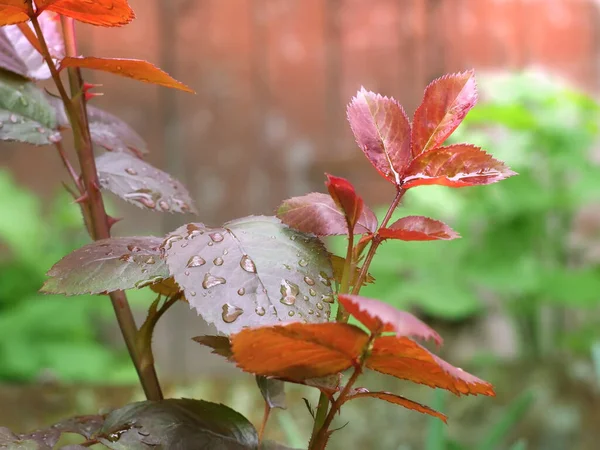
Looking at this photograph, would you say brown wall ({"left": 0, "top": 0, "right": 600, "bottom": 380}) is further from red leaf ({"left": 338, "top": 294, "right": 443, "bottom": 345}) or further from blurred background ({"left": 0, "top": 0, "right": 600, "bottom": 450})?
red leaf ({"left": 338, "top": 294, "right": 443, "bottom": 345})

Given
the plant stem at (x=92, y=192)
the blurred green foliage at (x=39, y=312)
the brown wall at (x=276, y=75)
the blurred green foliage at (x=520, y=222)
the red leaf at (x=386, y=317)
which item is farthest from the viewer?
the brown wall at (x=276, y=75)

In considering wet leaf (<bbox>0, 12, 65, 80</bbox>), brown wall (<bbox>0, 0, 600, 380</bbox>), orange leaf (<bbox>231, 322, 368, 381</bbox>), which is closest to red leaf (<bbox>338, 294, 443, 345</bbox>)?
orange leaf (<bbox>231, 322, 368, 381</bbox>)

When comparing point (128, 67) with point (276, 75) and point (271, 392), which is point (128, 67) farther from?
point (276, 75)

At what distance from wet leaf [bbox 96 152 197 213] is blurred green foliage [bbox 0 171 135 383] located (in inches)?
47.9

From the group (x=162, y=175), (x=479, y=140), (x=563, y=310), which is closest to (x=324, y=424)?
(x=162, y=175)

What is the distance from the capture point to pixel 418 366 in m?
0.23

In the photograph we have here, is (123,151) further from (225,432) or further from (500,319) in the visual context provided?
(500,319)

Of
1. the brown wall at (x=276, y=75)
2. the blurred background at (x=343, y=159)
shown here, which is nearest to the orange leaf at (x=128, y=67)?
the blurred background at (x=343, y=159)

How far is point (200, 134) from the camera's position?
1781 millimetres

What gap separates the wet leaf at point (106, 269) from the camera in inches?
9.3

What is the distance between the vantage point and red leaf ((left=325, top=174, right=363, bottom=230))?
23 centimetres

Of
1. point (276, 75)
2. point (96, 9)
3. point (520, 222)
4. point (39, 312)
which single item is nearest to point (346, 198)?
point (96, 9)

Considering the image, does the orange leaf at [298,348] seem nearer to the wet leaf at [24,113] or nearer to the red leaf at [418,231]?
the red leaf at [418,231]

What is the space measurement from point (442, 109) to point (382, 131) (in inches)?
1.0
